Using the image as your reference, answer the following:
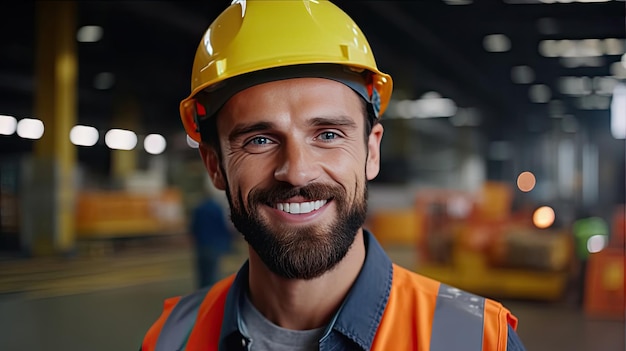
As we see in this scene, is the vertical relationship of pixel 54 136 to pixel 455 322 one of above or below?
above

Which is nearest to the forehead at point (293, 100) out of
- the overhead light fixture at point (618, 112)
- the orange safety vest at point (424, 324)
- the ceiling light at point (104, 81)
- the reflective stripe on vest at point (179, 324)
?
the orange safety vest at point (424, 324)

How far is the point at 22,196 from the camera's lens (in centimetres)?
383

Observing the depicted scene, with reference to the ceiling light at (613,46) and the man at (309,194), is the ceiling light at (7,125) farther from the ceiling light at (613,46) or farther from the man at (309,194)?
the ceiling light at (613,46)

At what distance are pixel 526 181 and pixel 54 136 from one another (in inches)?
144

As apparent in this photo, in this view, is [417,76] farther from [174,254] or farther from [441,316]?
[441,316]

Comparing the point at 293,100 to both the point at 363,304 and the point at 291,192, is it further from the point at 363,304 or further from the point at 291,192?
the point at 363,304

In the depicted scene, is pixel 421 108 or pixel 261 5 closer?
pixel 261 5

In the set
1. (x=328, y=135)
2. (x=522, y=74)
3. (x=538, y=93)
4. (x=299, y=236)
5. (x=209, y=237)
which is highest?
(x=522, y=74)

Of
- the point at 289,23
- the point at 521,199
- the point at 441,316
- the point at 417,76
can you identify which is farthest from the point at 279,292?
the point at 521,199

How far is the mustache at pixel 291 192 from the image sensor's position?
1.29 meters

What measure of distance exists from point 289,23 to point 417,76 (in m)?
3.14

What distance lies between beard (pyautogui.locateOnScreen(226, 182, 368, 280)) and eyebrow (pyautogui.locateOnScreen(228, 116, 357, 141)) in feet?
0.42

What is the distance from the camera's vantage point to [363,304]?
1.37 m

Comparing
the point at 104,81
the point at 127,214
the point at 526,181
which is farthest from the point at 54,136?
the point at 526,181
